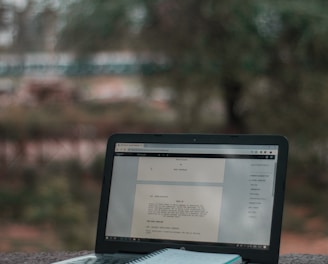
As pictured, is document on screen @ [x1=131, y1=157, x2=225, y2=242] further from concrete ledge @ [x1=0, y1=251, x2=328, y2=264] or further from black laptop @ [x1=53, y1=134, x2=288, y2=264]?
concrete ledge @ [x1=0, y1=251, x2=328, y2=264]

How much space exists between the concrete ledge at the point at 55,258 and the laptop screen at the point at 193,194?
44 centimetres

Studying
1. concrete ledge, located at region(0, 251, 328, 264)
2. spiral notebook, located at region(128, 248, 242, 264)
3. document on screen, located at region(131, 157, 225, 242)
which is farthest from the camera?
concrete ledge, located at region(0, 251, 328, 264)

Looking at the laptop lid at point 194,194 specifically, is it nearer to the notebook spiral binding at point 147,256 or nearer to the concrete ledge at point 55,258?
the notebook spiral binding at point 147,256

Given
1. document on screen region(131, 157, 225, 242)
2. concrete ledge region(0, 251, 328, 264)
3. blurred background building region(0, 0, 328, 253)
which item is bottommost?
concrete ledge region(0, 251, 328, 264)

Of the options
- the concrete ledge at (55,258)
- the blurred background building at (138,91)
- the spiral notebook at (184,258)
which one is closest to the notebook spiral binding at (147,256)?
the spiral notebook at (184,258)

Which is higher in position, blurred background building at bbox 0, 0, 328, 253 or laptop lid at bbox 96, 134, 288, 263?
blurred background building at bbox 0, 0, 328, 253

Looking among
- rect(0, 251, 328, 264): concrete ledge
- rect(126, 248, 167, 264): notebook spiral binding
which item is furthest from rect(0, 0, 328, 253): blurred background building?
rect(126, 248, 167, 264): notebook spiral binding

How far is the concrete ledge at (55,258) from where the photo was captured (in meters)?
1.77

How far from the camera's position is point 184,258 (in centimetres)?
125

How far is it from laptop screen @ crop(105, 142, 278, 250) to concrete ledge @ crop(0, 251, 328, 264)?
44 cm

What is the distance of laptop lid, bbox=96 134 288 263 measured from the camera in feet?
4.21

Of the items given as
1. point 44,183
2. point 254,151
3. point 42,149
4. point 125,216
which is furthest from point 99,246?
point 42,149

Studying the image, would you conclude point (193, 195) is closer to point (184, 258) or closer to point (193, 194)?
point (193, 194)

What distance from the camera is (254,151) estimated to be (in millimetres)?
1330
